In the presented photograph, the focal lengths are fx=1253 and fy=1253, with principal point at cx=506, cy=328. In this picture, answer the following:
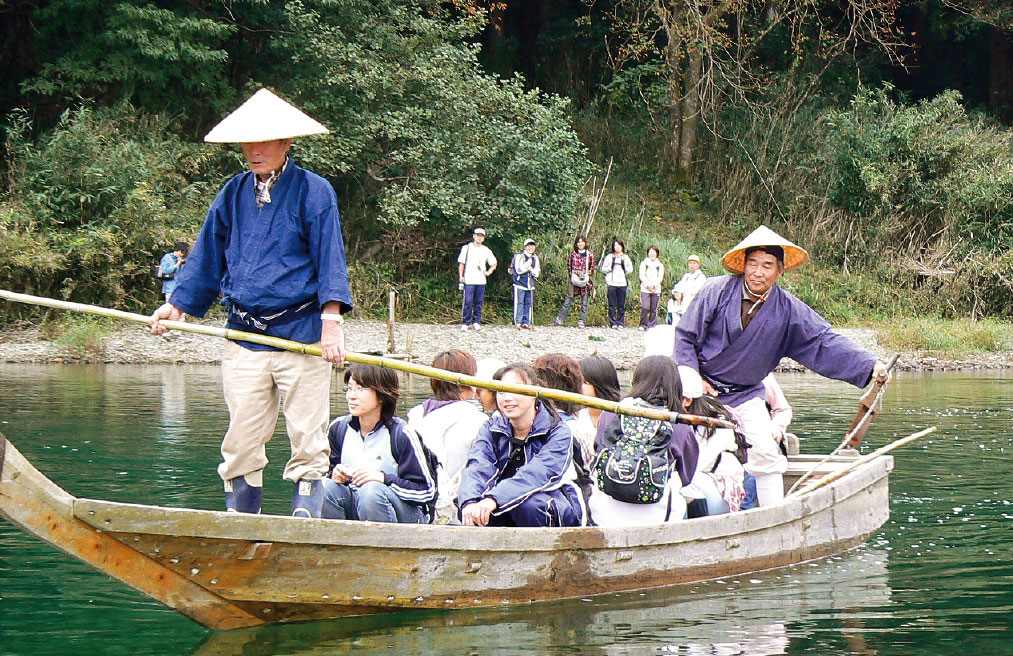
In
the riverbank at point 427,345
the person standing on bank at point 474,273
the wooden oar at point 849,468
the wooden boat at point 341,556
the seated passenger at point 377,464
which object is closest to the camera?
the wooden boat at point 341,556

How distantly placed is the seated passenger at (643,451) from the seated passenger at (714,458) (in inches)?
9.1

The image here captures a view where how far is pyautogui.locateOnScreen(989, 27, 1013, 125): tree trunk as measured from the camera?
1037 inches

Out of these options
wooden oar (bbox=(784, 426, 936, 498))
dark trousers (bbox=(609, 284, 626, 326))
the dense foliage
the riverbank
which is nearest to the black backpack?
wooden oar (bbox=(784, 426, 936, 498))

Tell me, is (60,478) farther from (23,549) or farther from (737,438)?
(737,438)

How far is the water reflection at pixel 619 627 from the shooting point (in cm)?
479

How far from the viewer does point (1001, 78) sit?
26.6 metres

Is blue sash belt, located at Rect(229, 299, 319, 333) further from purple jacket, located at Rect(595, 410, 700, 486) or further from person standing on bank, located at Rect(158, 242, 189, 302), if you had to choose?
person standing on bank, located at Rect(158, 242, 189, 302)

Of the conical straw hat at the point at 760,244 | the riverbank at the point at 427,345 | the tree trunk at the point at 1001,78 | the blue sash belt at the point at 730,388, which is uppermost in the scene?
the tree trunk at the point at 1001,78

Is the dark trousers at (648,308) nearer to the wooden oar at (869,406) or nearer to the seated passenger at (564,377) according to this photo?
the wooden oar at (869,406)

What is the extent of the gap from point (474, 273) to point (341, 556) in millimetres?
14039

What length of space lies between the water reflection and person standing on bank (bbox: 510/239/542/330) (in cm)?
1309

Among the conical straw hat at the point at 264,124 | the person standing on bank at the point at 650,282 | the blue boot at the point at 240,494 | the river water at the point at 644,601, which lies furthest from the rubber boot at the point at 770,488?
the person standing on bank at the point at 650,282

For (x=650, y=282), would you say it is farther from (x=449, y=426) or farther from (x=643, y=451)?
(x=643, y=451)

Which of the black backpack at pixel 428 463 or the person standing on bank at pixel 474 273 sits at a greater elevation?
the person standing on bank at pixel 474 273
